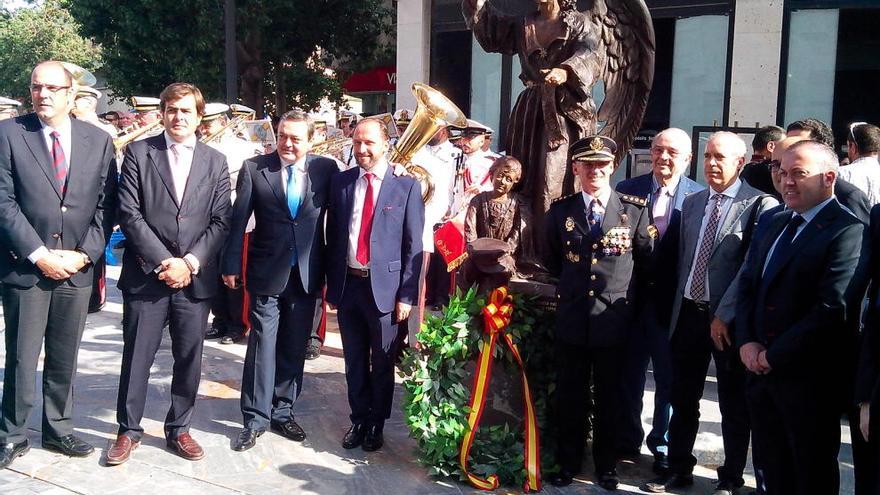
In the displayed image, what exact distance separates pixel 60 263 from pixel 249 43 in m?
13.1

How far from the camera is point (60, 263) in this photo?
4531mm

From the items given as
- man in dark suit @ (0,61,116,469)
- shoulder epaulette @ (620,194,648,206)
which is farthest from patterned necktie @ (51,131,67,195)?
shoulder epaulette @ (620,194,648,206)

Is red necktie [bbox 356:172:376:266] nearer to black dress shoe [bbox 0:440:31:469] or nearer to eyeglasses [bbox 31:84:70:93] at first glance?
eyeglasses [bbox 31:84:70:93]

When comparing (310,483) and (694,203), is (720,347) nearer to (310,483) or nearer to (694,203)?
(694,203)

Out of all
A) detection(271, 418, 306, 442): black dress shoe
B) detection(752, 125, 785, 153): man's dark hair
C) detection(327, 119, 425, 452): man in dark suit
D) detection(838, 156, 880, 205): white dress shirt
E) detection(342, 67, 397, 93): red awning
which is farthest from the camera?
detection(342, 67, 397, 93): red awning

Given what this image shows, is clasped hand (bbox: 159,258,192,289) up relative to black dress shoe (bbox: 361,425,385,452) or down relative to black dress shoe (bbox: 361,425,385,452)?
up

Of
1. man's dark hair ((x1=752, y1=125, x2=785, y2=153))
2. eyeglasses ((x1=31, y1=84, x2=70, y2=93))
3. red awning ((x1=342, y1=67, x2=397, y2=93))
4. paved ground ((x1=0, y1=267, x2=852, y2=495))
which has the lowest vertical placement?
paved ground ((x1=0, y1=267, x2=852, y2=495))

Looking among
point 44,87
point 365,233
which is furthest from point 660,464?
point 44,87

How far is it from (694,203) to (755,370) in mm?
1130

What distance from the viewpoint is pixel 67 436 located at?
4.79m

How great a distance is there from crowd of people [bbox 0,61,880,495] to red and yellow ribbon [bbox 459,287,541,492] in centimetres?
17

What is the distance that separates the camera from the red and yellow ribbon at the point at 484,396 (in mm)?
4473

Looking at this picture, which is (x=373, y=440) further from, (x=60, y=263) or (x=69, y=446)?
(x=60, y=263)

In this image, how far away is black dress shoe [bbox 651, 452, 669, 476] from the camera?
15.5 feet
